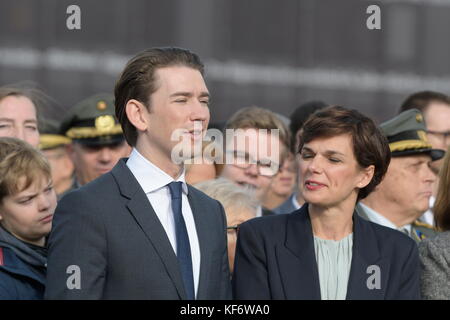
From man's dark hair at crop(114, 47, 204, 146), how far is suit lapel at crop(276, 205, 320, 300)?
64 centimetres

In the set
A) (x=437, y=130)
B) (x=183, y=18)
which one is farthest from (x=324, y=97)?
(x=437, y=130)

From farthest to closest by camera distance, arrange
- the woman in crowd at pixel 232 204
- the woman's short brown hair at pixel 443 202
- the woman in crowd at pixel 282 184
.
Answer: the woman in crowd at pixel 282 184 → the woman in crowd at pixel 232 204 → the woman's short brown hair at pixel 443 202

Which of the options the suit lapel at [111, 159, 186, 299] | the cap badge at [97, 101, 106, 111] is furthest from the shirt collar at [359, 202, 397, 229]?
the suit lapel at [111, 159, 186, 299]

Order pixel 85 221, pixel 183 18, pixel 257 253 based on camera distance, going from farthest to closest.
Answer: pixel 183 18 → pixel 257 253 → pixel 85 221

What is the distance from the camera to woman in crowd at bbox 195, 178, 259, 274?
361cm

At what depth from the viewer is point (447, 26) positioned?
21.5m

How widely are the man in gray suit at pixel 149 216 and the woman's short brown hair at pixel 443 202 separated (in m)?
0.93

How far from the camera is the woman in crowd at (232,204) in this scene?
3.61 metres

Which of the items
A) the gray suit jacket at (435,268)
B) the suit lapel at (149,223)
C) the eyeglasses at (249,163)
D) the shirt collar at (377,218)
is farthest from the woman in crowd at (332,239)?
the eyeglasses at (249,163)

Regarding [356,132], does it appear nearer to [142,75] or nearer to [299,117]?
[142,75]

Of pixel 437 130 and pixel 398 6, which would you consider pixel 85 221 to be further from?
pixel 398 6

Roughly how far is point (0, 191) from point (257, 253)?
975 millimetres

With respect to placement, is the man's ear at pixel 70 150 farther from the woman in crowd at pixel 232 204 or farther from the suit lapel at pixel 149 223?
Answer: the suit lapel at pixel 149 223

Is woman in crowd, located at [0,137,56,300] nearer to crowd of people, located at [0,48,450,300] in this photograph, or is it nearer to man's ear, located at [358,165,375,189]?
crowd of people, located at [0,48,450,300]
